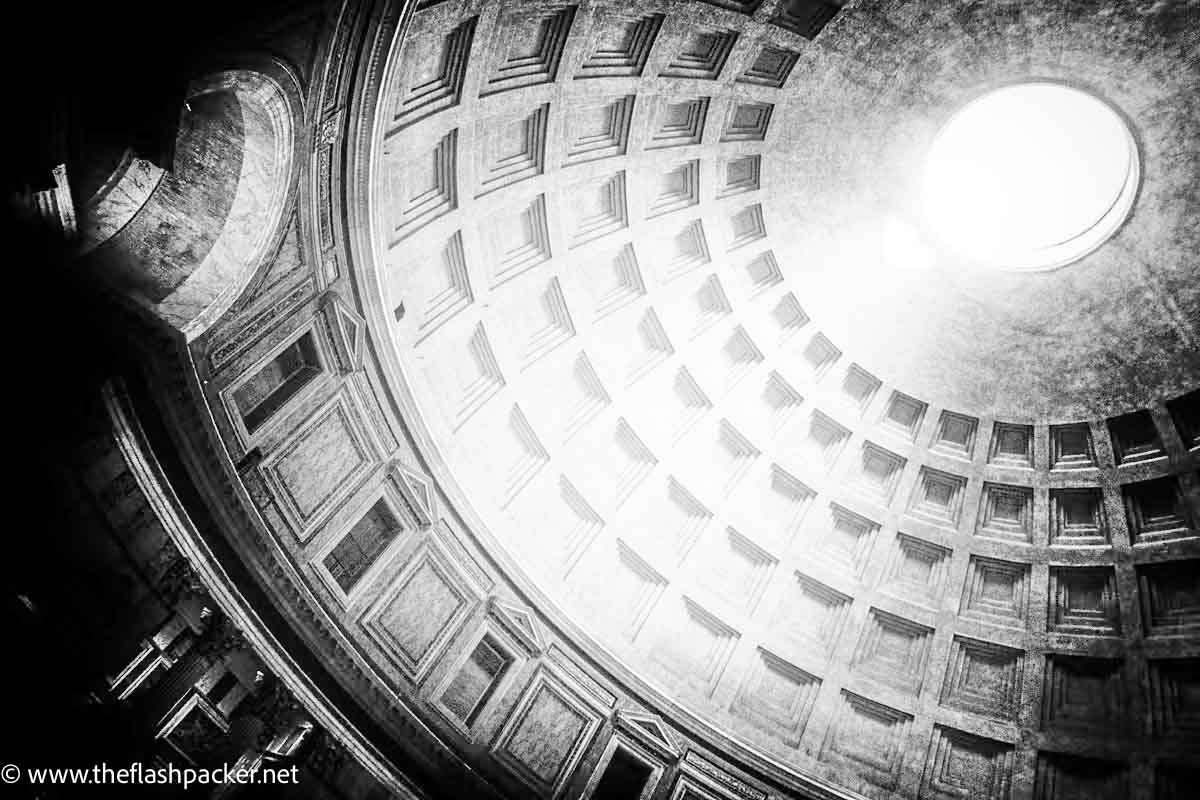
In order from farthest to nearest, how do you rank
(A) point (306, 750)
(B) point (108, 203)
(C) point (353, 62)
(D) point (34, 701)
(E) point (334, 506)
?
(E) point (334, 506)
(A) point (306, 750)
(C) point (353, 62)
(B) point (108, 203)
(D) point (34, 701)

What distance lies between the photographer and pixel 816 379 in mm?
19969

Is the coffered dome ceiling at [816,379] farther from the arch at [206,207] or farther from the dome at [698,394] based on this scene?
the arch at [206,207]

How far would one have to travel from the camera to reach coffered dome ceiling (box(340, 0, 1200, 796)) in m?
15.2

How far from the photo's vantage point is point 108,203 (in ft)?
33.4

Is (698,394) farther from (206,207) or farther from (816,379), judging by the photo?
(206,207)

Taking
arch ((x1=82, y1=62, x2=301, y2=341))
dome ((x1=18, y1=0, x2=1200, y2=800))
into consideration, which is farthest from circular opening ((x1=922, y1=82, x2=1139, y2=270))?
arch ((x1=82, y1=62, x2=301, y2=341))

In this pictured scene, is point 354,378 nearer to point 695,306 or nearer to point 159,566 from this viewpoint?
point 159,566

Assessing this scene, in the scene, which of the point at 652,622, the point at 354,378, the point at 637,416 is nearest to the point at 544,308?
the point at 637,416

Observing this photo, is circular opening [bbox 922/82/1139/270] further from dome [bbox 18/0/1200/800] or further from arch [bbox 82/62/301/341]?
arch [bbox 82/62/301/341]

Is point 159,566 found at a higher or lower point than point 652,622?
lower

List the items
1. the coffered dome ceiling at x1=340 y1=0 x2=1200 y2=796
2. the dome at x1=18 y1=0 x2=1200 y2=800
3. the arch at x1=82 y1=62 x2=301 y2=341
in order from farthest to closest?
the coffered dome ceiling at x1=340 y1=0 x2=1200 y2=796 < the dome at x1=18 y1=0 x2=1200 y2=800 < the arch at x1=82 y1=62 x2=301 y2=341

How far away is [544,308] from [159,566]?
967 cm

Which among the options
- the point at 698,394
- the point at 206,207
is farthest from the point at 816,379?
the point at 206,207

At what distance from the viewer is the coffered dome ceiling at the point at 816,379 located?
15219 millimetres
